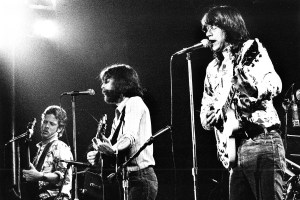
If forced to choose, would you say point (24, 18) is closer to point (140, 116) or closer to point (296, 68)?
point (140, 116)

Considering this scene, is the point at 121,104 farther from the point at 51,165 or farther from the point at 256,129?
the point at 51,165

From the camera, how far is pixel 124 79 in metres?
2.75

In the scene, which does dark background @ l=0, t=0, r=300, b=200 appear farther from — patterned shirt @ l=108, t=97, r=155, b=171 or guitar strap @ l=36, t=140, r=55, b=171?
patterned shirt @ l=108, t=97, r=155, b=171

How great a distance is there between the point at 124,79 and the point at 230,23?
1.03 meters

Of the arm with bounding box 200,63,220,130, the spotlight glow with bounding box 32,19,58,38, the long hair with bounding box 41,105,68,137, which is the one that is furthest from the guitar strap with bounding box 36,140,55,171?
the arm with bounding box 200,63,220,130

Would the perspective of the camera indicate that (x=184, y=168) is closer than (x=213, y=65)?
No

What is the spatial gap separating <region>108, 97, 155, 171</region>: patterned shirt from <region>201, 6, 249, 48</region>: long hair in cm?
76

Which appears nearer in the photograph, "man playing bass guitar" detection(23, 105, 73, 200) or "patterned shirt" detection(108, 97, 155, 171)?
"patterned shirt" detection(108, 97, 155, 171)

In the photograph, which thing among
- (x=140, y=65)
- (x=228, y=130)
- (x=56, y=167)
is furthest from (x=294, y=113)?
(x=56, y=167)

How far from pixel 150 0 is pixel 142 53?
23.6 inches

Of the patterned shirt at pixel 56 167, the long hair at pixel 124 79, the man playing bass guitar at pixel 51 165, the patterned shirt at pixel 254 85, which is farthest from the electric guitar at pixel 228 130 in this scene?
the patterned shirt at pixel 56 167

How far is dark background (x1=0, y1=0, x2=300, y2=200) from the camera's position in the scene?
4.02 metres

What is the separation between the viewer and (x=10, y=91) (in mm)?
4273

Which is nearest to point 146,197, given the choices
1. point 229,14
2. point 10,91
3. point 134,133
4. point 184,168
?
point 134,133
